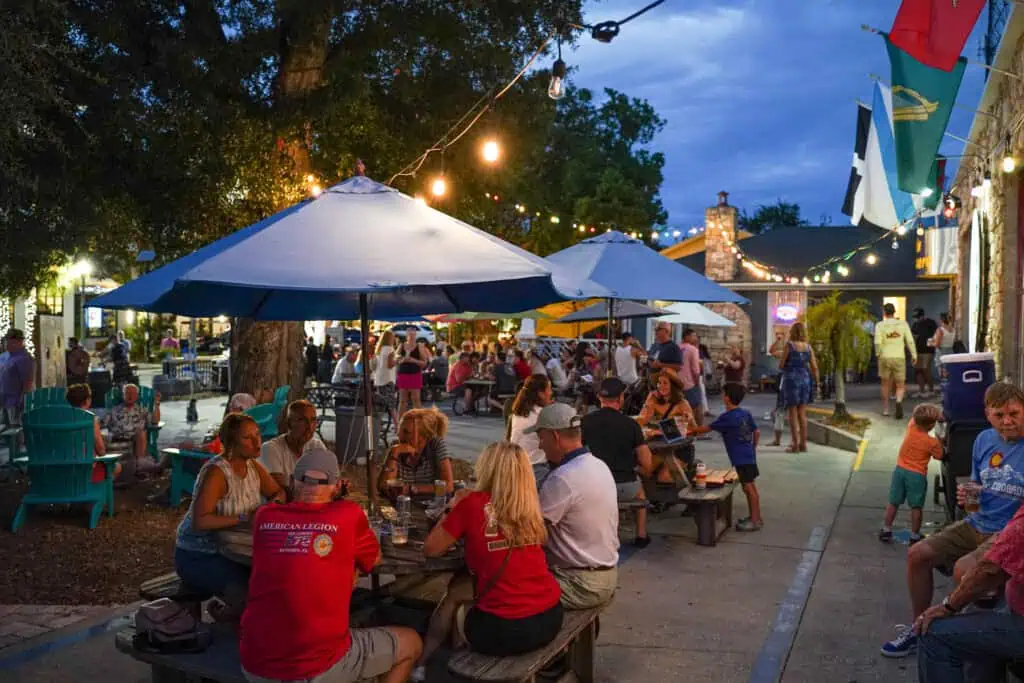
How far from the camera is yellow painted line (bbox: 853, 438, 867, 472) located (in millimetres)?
11500

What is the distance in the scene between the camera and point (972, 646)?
3861 millimetres

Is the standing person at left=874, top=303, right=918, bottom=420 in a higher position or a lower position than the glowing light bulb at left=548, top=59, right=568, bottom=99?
lower

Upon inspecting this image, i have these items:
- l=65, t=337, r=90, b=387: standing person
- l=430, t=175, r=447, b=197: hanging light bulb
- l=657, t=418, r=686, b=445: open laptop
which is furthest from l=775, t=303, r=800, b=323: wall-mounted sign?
l=657, t=418, r=686, b=445: open laptop

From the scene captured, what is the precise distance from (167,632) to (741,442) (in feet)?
17.9

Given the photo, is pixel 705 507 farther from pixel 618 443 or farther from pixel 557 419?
pixel 557 419

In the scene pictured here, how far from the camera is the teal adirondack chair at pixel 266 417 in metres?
9.19

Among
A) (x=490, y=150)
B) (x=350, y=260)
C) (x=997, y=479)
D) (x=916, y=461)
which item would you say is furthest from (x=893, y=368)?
(x=350, y=260)

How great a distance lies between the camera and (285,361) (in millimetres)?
11438

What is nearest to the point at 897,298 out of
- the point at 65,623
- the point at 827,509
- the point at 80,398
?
the point at 827,509

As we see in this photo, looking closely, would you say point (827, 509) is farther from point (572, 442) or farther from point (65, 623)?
point (65, 623)

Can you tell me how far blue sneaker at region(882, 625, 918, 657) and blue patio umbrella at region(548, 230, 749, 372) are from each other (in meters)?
4.39

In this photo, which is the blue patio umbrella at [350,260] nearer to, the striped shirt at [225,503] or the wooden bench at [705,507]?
the striped shirt at [225,503]

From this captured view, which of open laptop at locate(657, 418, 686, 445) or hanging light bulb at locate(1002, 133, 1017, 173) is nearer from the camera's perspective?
open laptop at locate(657, 418, 686, 445)

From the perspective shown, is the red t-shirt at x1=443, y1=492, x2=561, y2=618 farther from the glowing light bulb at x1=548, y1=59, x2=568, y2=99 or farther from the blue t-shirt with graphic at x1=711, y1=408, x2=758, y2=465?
the glowing light bulb at x1=548, y1=59, x2=568, y2=99
